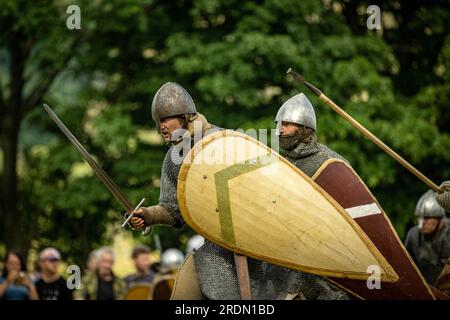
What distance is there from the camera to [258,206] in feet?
22.3

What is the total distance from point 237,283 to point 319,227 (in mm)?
592

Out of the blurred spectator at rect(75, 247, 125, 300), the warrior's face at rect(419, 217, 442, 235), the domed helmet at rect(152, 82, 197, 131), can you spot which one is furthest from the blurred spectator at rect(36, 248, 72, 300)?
the domed helmet at rect(152, 82, 197, 131)

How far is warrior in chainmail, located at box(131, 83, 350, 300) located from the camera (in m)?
6.93

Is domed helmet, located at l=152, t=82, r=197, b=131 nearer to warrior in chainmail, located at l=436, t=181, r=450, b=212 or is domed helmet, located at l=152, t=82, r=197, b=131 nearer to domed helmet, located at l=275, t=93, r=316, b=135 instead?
domed helmet, located at l=275, t=93, r=316, b=135

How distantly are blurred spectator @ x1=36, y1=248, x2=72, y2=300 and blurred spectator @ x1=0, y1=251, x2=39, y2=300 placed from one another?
0.10 metres

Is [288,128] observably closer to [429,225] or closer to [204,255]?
[204,255]

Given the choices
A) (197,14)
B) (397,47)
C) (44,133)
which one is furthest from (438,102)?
(44,133)

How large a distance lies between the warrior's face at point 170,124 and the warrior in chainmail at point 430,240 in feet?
12.0

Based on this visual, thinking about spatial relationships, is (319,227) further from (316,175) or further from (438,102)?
(438,102)

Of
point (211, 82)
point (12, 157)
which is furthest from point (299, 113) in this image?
point (12, 157)

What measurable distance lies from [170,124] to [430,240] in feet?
12.7

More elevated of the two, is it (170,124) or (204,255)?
(170,124)

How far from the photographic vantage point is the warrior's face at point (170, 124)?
23.2ft

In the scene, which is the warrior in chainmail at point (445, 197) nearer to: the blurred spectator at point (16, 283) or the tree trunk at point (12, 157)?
the blurred spectator at point (16, 283)
